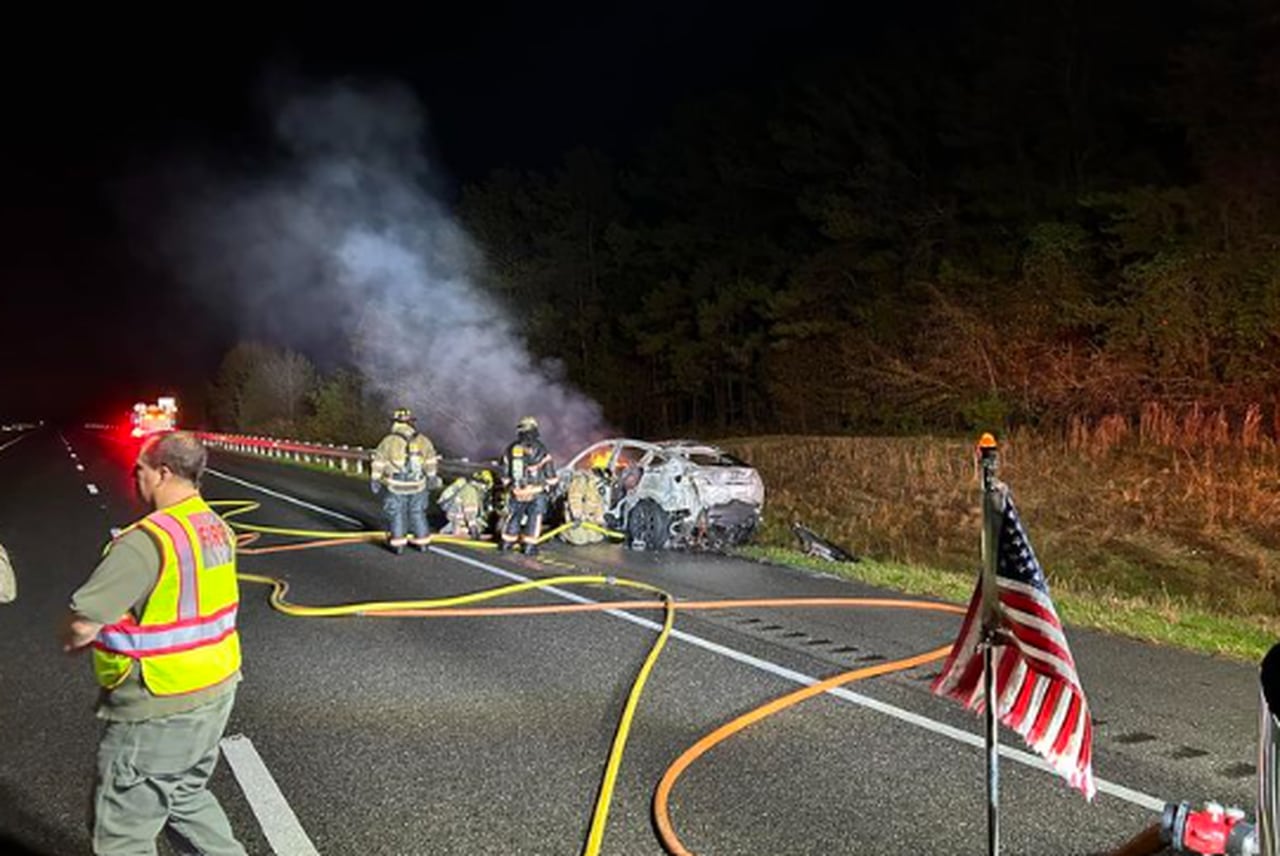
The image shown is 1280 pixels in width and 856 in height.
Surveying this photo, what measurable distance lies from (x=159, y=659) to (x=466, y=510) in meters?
10.9

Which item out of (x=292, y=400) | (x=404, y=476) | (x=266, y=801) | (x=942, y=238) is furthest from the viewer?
(x=292, y=400)

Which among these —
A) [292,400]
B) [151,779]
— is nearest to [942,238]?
[151,779]

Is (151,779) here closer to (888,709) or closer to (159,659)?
(159,659)

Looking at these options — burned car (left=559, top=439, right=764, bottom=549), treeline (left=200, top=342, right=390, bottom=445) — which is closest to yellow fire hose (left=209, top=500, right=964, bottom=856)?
burned car (left=559, top=439, right=764, bottom=549)

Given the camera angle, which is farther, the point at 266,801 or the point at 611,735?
the point at 611,735

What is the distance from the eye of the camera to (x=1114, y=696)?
6469 millimetres

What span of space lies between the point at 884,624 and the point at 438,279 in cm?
2507

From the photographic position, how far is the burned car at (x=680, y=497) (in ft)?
43.0

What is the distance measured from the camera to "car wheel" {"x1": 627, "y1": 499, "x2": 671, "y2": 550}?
13148 mm

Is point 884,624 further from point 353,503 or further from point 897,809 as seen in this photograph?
point 353,503

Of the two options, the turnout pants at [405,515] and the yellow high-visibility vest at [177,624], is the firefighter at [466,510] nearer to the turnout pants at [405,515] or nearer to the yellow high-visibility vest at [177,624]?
the turnout pants at [405,515]

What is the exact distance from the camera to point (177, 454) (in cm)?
346

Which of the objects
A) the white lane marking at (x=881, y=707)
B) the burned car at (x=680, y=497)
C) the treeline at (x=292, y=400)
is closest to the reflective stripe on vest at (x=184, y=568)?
the white lane marking at (x=881, y=707)

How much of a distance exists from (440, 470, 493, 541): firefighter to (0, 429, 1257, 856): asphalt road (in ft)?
13.5
